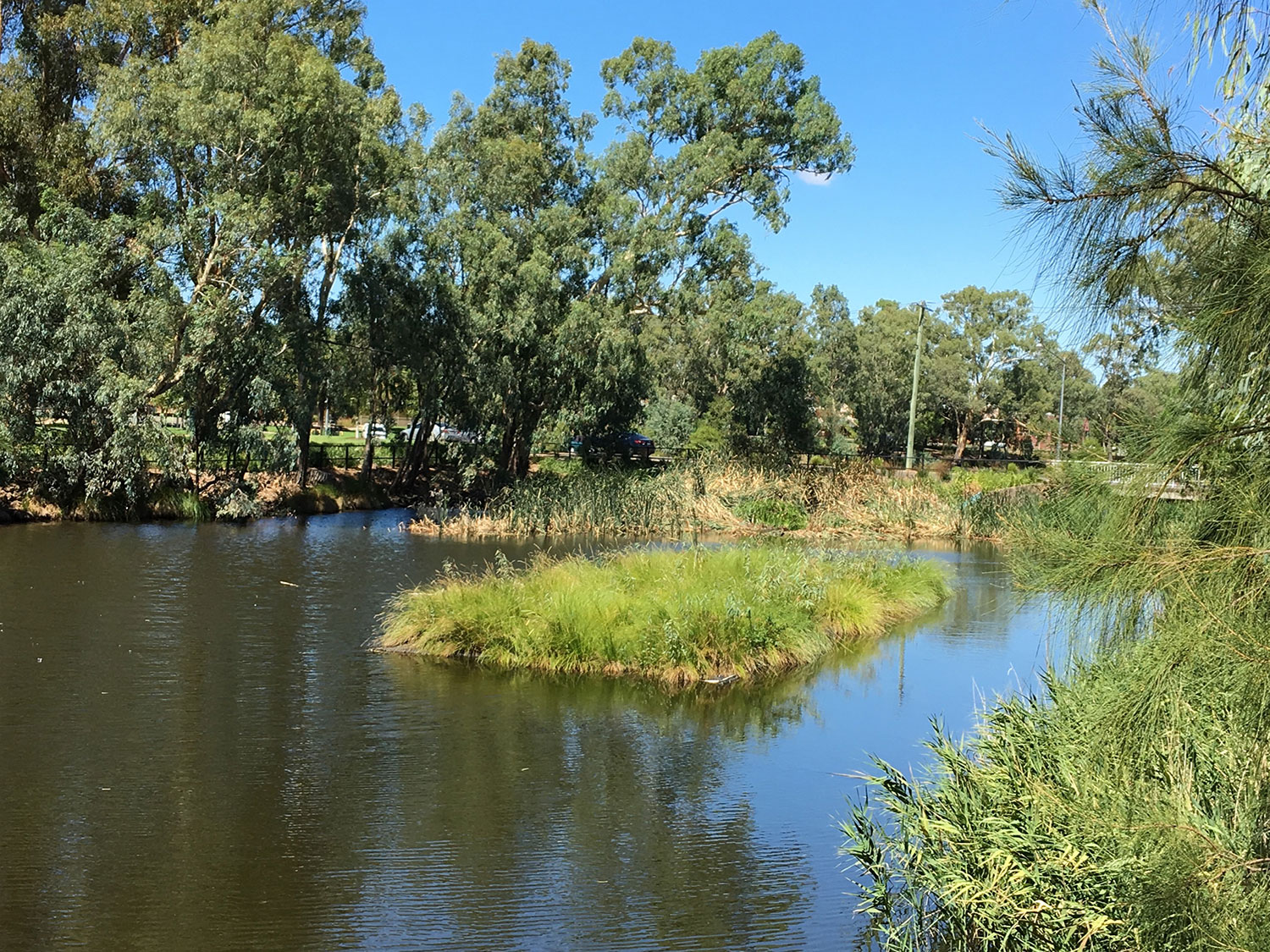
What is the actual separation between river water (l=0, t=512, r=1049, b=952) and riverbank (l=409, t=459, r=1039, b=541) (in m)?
11.1

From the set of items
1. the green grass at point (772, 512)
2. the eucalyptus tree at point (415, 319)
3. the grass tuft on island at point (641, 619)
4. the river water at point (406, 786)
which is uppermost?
the eucalyptus tree at point (415, 319)

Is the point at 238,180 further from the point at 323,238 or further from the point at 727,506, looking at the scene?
the point at 727,506

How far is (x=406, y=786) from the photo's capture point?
30.0 feet

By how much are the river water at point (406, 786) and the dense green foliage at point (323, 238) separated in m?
11.9

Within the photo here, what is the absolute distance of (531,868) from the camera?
756 cm

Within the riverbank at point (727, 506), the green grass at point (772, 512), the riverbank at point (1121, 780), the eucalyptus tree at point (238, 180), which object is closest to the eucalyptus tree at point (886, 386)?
the riverbank at point (727, 506)

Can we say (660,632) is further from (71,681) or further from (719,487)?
(719,487)

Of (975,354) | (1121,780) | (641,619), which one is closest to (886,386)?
(975,354)

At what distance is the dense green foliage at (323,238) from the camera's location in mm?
26469

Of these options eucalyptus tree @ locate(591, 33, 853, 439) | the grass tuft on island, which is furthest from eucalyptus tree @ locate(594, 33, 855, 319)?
the grass tuft on island

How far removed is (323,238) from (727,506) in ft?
46.7

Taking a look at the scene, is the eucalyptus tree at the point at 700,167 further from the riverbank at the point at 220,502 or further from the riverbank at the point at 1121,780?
the riverbank at the point at 1121,780

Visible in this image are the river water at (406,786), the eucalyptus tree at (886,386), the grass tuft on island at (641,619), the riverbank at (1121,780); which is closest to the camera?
the riverbank at (1121,780)

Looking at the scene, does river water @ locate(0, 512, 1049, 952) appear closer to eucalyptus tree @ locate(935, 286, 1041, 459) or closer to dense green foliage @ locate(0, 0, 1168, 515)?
dense green foliage @ locate(0, 0, 1168, 515)
